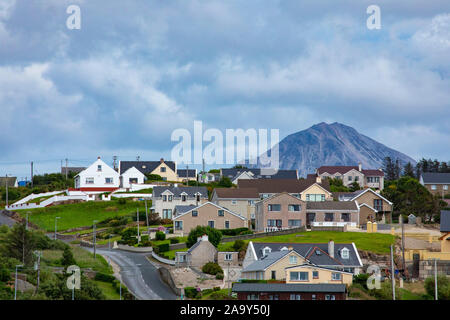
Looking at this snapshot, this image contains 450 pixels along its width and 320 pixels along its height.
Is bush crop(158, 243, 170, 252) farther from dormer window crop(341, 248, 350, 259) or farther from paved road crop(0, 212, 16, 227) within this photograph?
paved road crop(0, 212, 16, 227)

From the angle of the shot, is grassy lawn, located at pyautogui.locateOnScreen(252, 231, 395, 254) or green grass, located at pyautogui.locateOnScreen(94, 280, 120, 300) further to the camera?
grassy lawn, located at pyautogui.locateOnScreen(252, 231, 395, 254)

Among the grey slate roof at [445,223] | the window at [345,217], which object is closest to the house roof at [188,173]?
the window at [345,217]

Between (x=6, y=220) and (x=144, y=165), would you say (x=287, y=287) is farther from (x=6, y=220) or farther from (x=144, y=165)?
(x=144, y=165)

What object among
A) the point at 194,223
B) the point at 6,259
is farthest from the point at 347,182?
the point at 6,259

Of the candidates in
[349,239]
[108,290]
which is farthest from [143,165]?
[108,290]

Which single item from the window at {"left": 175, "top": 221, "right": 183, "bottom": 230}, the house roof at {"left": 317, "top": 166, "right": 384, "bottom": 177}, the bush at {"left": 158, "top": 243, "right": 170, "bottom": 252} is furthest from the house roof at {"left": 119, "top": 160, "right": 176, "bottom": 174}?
the bush at {"left": 158, "top": 243, "right": 170, "bottom": 252}

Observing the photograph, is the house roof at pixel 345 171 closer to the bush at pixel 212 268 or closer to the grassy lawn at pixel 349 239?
the grassy lawn at pixel 349 239
